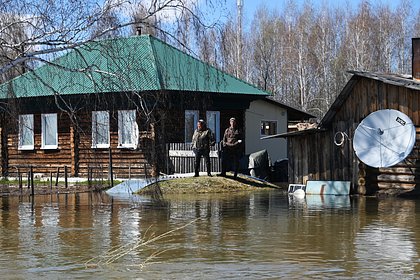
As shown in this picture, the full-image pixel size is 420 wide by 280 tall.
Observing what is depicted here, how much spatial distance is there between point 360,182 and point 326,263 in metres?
11.9

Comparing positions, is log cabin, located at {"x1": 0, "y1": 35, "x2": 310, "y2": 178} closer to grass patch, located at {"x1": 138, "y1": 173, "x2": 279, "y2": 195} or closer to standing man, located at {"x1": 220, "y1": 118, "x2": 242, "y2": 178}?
grass patch, located at {"x1": 138, "y1": 173, "x2": 279, "y2": 195}

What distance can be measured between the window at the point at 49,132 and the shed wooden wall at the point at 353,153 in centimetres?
1183

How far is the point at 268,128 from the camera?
35156 mm

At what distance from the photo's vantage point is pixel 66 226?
1447cm

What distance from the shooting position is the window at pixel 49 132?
106 ft

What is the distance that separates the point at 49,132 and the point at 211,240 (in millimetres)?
21253

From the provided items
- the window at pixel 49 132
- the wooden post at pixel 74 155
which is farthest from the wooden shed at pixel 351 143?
the window at pixel 49 132

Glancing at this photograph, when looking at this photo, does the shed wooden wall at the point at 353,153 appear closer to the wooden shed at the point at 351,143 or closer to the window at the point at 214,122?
the wooden shed at the point at 351,143

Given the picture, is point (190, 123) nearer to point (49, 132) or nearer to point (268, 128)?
point (268, 128)

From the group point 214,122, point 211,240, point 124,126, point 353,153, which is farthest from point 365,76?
point 214,122

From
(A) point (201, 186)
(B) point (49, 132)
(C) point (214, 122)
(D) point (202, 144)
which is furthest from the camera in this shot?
(B) point (49, 132)

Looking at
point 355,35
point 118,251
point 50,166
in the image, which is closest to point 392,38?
point 355,35

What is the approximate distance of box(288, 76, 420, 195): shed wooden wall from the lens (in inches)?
818

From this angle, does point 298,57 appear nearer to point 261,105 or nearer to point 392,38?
point 392,38
